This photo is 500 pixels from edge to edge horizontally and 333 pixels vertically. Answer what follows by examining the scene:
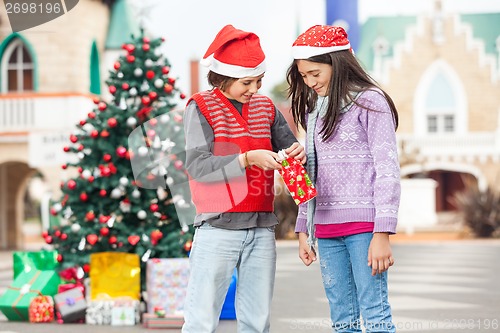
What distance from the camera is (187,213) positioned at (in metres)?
6.91

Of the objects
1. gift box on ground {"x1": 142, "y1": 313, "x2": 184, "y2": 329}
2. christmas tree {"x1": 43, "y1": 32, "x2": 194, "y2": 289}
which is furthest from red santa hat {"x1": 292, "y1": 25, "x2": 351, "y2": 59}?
christmas tree {"x1": 43, "y1": 32, "x2": 194, "y2": 289}

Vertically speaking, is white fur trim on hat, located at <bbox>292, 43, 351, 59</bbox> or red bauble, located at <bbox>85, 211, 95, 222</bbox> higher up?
white fur trim on hat, located at <bbox>292, 43, 351, 59</bbox>

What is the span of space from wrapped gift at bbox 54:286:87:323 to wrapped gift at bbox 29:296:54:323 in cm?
9

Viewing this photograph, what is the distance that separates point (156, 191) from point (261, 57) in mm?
3880

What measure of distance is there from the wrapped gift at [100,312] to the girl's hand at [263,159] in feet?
12.1

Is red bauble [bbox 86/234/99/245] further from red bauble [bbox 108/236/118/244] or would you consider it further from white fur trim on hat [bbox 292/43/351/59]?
white fur trim on hat [bbox 292/43/351/59]

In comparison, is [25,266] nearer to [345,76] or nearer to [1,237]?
[345,76]

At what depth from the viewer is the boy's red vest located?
3.54 meters

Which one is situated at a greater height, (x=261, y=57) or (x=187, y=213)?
(x=261, y=57)

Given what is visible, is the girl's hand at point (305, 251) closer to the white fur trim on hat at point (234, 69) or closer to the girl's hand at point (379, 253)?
the girl's hand at point (379, 253)

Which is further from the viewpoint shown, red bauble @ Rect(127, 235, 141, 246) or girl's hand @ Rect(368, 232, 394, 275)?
red bauble @ Rect(127, 235, 141, 246)

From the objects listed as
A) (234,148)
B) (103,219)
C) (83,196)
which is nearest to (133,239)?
(103,219)

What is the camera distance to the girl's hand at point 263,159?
3.37 m

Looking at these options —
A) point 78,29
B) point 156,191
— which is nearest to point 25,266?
point 156,191
